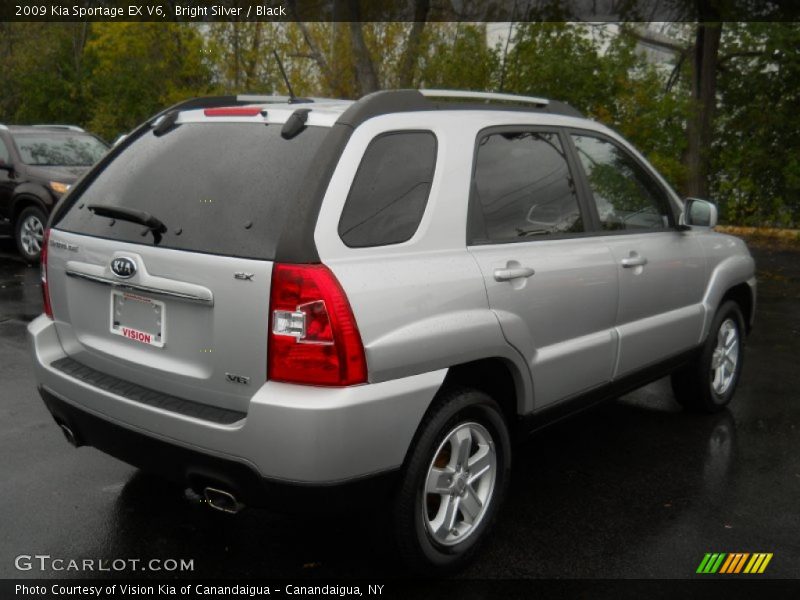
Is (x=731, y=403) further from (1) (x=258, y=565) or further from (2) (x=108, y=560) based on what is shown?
(2) (x=108, y=560)

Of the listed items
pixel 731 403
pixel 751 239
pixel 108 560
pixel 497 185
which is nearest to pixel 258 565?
pixel 108 560

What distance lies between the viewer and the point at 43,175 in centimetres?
1156

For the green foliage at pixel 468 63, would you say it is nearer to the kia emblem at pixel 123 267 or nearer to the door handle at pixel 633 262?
the door handle at pixel 633 262

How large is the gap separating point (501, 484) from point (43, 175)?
382 inches

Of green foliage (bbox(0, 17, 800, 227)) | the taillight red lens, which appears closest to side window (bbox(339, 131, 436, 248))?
the taillight red lens

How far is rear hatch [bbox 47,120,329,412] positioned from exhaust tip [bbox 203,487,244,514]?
1.03ft

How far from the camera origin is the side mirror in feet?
16.5

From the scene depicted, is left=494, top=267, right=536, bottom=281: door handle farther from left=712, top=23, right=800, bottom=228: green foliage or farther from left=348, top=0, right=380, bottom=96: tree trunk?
left=348, top=0, right=380, bottom=96: tree trunk

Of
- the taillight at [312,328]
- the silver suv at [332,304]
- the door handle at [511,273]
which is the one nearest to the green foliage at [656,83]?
the silver suv at [332,304]

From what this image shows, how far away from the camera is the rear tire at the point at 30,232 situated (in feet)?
37.9

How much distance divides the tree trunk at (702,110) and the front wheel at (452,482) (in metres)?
12.3

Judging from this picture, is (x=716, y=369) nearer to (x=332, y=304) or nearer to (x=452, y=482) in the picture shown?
(x=452, y=482)

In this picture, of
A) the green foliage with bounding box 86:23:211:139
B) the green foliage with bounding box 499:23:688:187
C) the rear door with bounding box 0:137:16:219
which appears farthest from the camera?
the green foliage with bounding box 86:23:211:139

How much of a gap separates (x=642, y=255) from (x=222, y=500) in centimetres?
263
